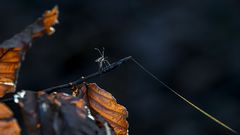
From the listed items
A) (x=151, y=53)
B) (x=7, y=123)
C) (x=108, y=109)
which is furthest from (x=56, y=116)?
(x=151, y=53)

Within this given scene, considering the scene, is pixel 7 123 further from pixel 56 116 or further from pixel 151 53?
pixel 151 53

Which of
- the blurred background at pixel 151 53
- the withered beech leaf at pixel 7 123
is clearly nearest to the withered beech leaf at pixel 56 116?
the withered beech leaf at pixel 7 123

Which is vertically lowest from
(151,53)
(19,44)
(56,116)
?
(56,116)

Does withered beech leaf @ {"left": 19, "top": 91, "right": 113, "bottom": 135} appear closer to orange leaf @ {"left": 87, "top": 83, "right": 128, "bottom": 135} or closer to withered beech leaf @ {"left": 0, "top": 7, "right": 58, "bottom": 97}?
withered beech leaf @ {"left": 0, "top": 7, "right": 58, "bottom": 97}

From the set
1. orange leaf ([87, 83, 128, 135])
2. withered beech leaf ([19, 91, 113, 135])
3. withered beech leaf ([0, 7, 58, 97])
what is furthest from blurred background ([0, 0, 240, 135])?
withered beech leaf ([19, 91, 113, 135])

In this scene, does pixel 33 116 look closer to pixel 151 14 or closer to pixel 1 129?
pixel 1 129

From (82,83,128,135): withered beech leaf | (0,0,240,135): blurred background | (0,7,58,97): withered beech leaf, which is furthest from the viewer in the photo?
(0,0,240,135): blurred background

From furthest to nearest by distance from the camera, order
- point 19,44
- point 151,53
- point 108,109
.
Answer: point 151,53 → point 108,109 → point 19,44
